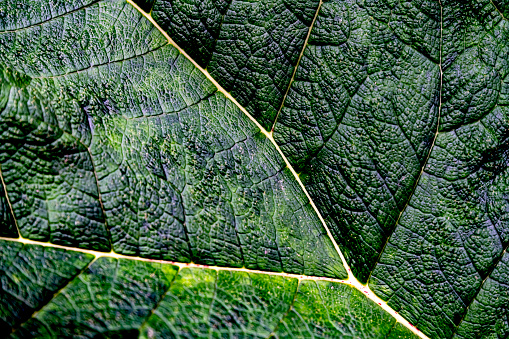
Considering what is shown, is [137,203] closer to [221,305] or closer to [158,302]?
[158,302]

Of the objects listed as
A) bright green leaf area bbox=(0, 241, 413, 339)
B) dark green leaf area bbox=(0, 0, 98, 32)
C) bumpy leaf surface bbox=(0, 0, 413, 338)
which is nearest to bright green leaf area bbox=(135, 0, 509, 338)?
bumpy leaf surface bbox=(0, 0, 413, 338)

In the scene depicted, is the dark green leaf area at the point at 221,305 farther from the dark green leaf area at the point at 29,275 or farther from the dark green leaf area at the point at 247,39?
the dark green leaf area at the point at 247,39

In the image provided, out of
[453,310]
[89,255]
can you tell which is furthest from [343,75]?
[89,255]

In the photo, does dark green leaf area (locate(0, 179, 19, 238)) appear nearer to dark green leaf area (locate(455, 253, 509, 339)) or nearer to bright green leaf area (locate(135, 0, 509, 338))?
bright green leaf area (locate(135, 0, 509, 338))

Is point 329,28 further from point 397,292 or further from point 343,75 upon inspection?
point 397,292

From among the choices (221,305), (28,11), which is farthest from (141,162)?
(28,11)

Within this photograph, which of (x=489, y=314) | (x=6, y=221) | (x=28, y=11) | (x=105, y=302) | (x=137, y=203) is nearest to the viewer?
(x=105, y=302)

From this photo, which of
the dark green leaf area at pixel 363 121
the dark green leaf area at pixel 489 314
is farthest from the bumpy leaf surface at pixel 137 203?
the dark green leaf area at pixel 489 314
